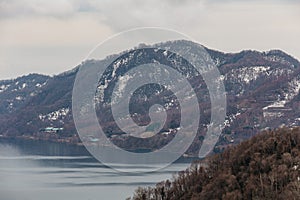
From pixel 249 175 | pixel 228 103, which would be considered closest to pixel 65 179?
pixel 249 175

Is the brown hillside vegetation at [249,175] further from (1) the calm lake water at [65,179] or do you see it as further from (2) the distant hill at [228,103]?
(2) the distant hill at [228,103]

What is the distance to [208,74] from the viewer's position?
13575 cm

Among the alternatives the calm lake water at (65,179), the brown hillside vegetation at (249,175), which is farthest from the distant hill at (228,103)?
the brown hillside vegetation at (249,175)

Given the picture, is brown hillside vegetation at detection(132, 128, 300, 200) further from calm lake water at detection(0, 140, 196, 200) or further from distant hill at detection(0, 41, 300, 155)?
distant hill at detection(0, 41, 300, 155)

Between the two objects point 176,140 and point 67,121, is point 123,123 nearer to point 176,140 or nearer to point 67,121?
point 176,140

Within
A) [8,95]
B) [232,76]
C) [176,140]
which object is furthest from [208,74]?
[8,95]

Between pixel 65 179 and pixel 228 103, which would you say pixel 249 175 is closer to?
pixel 65 179

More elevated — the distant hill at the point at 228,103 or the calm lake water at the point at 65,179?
the distant hill at the point at 228,103

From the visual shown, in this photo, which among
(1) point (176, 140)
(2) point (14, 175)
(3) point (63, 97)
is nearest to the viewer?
Answer: (2) point (14, 175)

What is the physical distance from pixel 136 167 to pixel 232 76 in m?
73.4

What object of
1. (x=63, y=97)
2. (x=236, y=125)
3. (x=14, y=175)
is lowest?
(x=14, y=175)

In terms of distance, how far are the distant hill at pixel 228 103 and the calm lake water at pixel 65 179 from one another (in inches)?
699

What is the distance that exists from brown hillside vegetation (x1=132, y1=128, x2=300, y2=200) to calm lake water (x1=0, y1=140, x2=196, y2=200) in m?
11.1

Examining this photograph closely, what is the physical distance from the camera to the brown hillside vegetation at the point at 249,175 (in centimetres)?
2517
